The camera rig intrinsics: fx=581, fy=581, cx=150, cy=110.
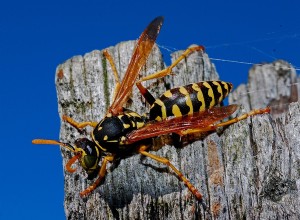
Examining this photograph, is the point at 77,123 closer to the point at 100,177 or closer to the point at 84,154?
the point at 84,154

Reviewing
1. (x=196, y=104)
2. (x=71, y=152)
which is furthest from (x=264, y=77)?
(x=71, y=152)

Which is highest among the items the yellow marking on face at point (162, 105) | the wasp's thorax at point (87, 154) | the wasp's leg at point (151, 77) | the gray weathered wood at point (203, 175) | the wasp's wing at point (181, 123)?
the wasp's leg at point (151, 77)

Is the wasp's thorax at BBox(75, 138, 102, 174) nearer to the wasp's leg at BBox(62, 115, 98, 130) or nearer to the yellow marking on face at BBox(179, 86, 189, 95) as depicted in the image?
the wasp's leg at BBox(62, 115, 98, 130)

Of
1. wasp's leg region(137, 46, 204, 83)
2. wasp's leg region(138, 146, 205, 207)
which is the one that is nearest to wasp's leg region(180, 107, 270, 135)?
wasp's leg region(138, 146, 205, 207)

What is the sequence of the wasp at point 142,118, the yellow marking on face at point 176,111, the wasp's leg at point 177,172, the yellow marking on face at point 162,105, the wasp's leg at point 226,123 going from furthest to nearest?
the yellow marking on face at point 176,111, the yellow marking on face at point 162,105, the wasp at point 142,118, the wasp's leg at point 226,123, the wasp's leg at point 177,172

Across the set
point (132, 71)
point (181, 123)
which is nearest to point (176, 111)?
point (181, 123)

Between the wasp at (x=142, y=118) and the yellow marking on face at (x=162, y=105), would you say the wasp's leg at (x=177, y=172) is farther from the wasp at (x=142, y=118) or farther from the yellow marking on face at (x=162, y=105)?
the yellow marking on face at (x=162, y=105)

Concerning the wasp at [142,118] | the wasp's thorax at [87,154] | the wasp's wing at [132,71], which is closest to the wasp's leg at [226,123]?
the wasp at [142,118]
